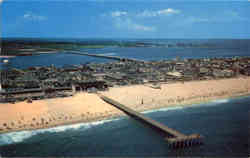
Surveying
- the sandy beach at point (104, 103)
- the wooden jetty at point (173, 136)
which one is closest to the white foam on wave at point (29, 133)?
the sandy beach at point (104, 103)

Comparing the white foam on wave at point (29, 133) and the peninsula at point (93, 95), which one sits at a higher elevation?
the peninsula at point (93, 95)

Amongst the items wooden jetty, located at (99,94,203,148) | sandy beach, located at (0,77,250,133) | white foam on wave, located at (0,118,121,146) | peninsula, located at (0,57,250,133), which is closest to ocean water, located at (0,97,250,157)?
white foam on wave, located at (0,118,121,146)

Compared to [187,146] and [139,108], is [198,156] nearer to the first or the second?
[187,146]

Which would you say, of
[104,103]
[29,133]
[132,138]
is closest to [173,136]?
[132,138]

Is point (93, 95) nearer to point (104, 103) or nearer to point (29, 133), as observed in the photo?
point (104, 103)

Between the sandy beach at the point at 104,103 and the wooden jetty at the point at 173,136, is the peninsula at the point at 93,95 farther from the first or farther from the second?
the wooden jetty at the point at 173,136

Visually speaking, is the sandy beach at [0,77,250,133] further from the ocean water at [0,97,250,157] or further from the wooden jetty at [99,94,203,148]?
the wooden jetty at [99,94,203,148]

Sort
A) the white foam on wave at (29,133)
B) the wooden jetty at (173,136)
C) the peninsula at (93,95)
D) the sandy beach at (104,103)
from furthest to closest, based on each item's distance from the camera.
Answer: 1. the peninsula at (93,95)
2. the sandy beach at (104,103)
3. the white foam on wave at (29,133)
4. the wooden jetty at (173,136)
